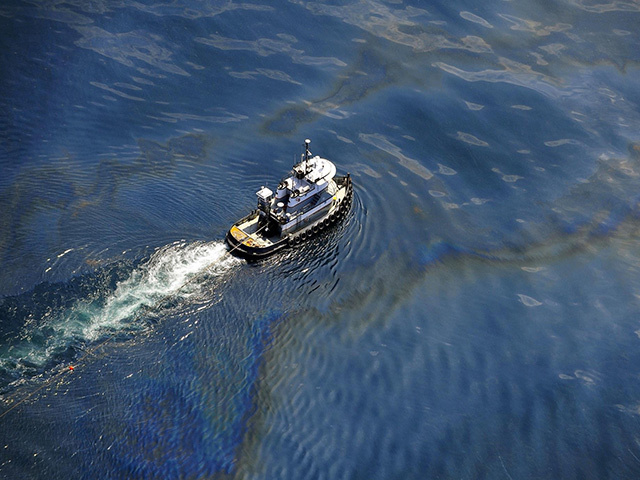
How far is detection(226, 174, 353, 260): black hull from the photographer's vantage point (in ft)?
156

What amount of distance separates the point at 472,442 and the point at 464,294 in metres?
12.7

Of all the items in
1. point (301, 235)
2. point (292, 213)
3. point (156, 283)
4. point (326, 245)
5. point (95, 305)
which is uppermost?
point (292, 213)

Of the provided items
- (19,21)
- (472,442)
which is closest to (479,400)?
(472,442)

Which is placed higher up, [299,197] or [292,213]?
[299,197]

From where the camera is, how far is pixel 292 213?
50.6 meters

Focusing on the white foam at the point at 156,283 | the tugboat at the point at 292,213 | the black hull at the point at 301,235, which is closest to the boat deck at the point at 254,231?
the tugboat at the point at 292,213

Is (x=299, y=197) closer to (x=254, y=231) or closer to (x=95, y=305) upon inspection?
(x=254, y=231)

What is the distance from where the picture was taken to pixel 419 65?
6669 centimetres

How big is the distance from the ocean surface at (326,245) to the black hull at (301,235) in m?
1.11

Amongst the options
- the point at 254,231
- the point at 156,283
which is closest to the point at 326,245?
the point at 254,231

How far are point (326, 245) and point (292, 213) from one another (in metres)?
4.25

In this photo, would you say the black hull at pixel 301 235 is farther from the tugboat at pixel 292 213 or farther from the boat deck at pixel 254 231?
the boat deck at pixel 254 231

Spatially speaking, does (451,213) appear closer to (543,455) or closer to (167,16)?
(543,455)

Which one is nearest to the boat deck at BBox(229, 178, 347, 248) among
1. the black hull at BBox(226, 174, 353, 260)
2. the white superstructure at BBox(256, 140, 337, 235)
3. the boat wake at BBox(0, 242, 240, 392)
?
the black hull at BBox(226, 174, 353, 260)
